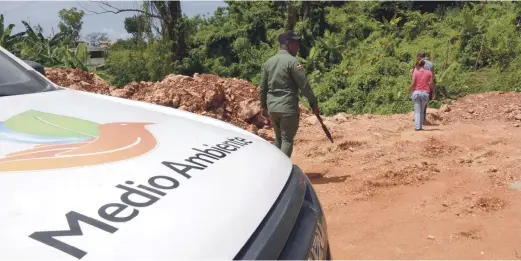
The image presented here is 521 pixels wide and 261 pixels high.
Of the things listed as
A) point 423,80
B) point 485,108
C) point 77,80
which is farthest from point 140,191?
Answer: point 485,108

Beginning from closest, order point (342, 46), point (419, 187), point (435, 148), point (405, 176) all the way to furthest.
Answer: point (419, 187), point (405, 176), point (435, 148), point (342, 46)

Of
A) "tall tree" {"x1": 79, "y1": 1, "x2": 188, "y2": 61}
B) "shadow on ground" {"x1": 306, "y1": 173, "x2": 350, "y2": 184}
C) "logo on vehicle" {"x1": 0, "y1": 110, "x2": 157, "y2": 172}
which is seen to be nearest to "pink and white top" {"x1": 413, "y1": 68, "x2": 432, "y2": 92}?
"shadow on ground" {"x1": 306, "y1": 173, "x2": 350, "y2": 184}

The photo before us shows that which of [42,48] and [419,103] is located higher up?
[42,48]

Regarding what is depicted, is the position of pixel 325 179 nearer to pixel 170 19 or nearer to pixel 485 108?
pixel 485 108

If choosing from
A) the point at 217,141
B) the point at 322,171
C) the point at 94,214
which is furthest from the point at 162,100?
the point at 94,214

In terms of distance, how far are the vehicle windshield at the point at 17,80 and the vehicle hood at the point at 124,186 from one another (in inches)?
9.2

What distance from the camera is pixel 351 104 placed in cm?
1252

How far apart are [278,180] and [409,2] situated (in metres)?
22.3

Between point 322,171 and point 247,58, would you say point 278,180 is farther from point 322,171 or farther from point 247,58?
point 247,58

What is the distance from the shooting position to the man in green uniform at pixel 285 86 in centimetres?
433

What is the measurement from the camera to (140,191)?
49.6 inches

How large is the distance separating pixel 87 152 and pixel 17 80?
3.84 ft

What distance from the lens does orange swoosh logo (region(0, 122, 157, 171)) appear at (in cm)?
134

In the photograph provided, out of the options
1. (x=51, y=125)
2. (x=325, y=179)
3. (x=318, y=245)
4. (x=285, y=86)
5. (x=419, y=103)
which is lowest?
(x=325, y=179)
